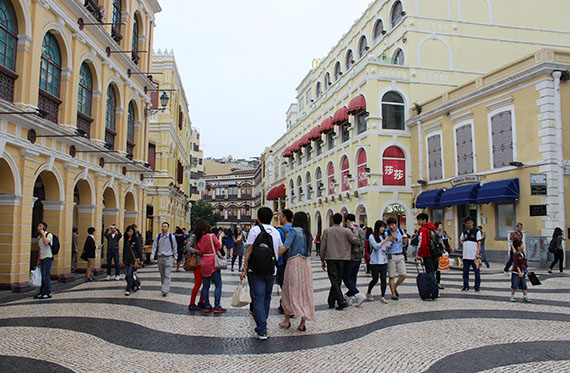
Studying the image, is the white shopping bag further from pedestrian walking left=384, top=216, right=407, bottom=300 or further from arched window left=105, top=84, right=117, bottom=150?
arched window left=105, top=84, right=117, bottom=150

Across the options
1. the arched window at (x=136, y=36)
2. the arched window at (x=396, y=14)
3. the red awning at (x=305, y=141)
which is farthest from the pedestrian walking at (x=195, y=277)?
the red awning at (x=305, y=141)

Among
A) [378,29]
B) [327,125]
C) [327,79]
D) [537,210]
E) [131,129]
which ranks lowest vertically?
[537,210]

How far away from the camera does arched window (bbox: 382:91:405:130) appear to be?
2655cm

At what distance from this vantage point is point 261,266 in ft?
20.3

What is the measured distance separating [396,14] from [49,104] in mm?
23083

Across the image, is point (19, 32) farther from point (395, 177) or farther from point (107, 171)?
point (395, 177)

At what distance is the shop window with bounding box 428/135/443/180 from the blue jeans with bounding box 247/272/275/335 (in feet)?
62.9

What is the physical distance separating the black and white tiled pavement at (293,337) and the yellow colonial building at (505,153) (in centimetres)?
874

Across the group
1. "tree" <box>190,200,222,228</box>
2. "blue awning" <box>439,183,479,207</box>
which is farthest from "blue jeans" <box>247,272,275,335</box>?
"tree" <box>190,200,222,228</box>

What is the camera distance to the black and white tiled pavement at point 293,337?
4910 mm

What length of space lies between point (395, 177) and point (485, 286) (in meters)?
15.0

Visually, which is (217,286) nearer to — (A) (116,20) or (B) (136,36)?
(A) (116,20)

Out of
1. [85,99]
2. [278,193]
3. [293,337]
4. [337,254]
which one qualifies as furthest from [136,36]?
[278,193]

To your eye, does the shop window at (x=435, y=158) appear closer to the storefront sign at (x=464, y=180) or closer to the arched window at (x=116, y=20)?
the storefront sign at (x=464, y=180)
